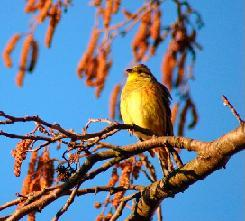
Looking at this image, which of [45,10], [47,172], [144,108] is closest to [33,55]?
[45,10]

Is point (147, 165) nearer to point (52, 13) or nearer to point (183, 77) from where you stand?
point (183, 77)

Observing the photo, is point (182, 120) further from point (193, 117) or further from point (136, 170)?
point (136, 170)

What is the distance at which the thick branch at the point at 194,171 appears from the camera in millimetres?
2697

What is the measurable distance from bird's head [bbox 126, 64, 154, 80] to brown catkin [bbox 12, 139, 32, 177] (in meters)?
2.82

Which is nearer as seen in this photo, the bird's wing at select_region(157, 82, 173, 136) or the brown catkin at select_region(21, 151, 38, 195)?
the brown catkin at select_region(21, 151, 38, 195)

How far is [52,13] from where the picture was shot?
4035 mm

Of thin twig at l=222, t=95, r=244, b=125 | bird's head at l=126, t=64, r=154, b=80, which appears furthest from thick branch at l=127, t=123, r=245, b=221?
bird's head at l=126, t=64, r=154, b=80

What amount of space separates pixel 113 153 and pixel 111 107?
76 centimetres

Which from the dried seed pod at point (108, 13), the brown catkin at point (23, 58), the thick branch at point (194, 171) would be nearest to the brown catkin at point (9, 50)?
the brown catkin at point (23, 58)

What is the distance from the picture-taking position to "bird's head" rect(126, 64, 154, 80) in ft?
19.2

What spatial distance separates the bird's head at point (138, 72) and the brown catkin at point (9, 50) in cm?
180

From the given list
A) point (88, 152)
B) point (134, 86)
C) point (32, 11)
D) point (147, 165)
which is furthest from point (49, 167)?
point (134, 86)

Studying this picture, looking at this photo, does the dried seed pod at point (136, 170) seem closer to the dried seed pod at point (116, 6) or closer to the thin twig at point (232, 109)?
the dried seed pod at point (116, 6)

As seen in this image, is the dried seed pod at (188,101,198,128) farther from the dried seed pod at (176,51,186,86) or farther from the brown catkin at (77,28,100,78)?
the brown catkin at (77,28,100,78)
